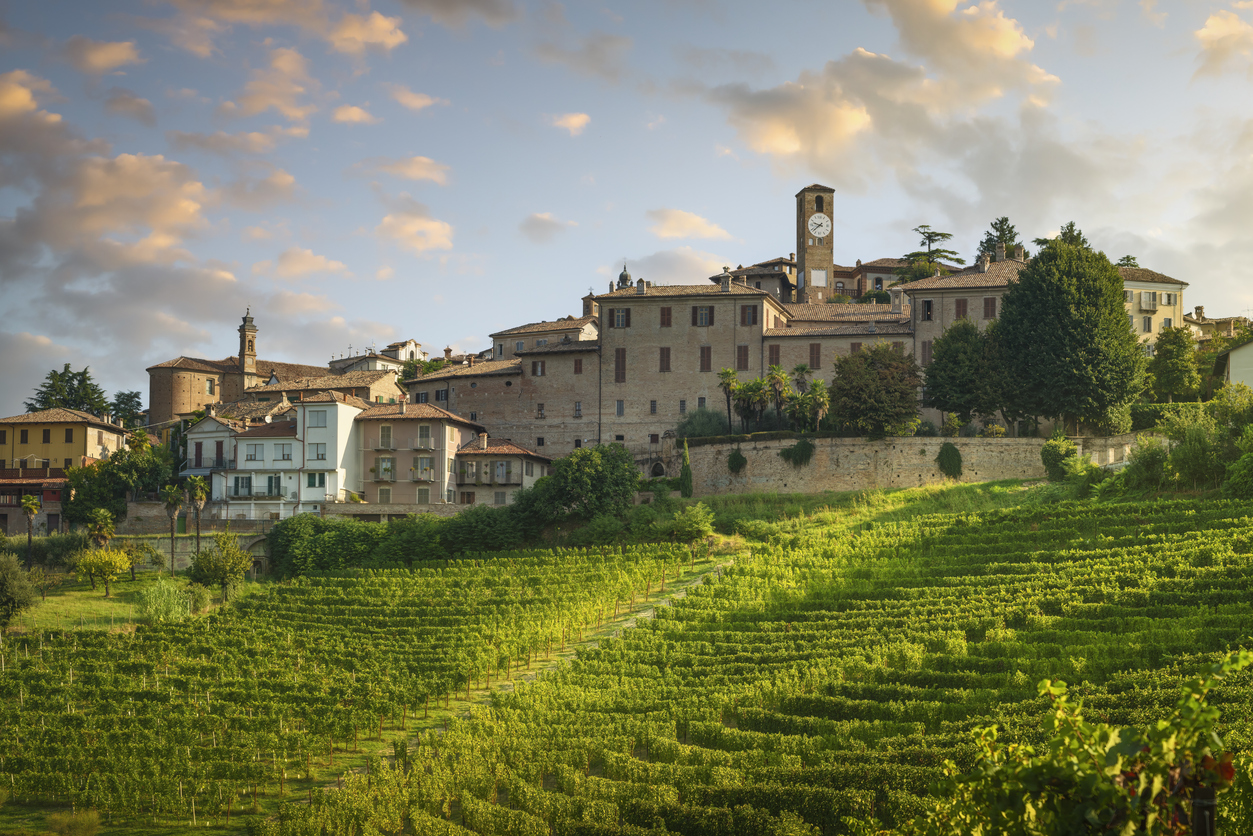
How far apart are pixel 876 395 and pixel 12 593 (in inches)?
1667

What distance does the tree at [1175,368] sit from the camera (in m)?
62.9

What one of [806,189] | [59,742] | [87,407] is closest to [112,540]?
[59,742]

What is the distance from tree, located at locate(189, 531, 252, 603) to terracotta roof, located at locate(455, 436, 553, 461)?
47.6 ft

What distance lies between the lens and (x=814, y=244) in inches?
3585

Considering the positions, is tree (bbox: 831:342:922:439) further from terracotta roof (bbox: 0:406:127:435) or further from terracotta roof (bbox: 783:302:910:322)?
terracotta roof (bbox: 0:406:127:435)

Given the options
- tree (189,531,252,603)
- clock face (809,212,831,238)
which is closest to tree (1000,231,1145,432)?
clock face (809,212,831,238)

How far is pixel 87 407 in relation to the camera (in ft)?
274

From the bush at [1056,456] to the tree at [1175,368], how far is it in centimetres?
1534

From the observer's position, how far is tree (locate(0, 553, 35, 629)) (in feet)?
147

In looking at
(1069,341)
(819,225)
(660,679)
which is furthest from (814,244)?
(660,679)

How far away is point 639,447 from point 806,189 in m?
38.4

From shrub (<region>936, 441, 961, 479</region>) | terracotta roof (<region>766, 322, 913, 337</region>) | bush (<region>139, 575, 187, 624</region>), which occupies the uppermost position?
terracotta roof (<region>766, 322, 913, 337</region>)

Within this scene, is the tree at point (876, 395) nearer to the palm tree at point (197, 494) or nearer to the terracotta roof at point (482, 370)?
the terracotta roof at point (482, 370)

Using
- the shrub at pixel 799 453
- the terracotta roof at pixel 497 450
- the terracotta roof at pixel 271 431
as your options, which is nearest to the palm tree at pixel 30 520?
the terracotta roof at pixel 271 431
